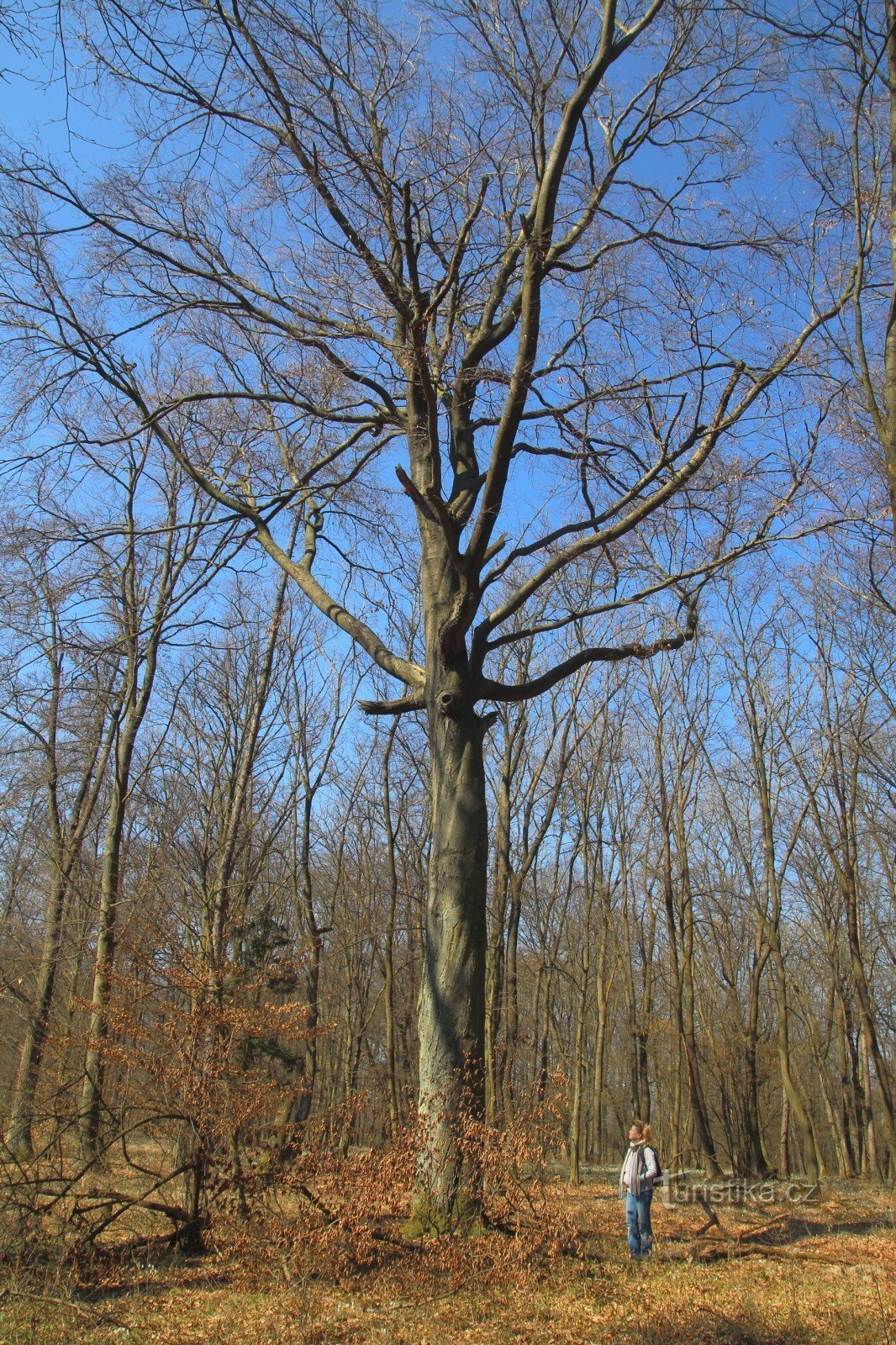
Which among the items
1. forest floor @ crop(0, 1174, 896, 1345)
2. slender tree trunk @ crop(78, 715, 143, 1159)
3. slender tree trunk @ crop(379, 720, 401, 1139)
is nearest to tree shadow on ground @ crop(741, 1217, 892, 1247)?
forest floor @ crop(0, 1174, 896, 1345)

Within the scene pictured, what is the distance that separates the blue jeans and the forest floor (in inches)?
8.1

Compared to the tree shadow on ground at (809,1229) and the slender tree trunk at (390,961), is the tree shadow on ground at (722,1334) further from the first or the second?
the slender tree trunk at (390,961)

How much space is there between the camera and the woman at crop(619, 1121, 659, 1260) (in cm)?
717

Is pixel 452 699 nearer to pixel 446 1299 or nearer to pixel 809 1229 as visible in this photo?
pixel 446 1299

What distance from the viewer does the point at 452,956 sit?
6.50 m

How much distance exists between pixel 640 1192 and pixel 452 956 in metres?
2.84

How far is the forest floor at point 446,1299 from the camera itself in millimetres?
4469

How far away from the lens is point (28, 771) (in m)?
19.1

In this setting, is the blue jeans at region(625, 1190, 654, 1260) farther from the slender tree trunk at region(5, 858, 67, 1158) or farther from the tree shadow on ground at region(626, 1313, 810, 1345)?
the slender tree trunk at region(5, 858, 67, 1158)

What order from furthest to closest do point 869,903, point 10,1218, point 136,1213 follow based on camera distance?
point 869,903 → point 136,1213 → point 10,1218

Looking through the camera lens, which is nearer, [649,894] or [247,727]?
[247,727]

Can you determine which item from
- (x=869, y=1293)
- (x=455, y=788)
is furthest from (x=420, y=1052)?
(x=869, y=1293)

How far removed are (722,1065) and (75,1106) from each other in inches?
850

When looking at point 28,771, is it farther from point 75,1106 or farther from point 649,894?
point 649,894
